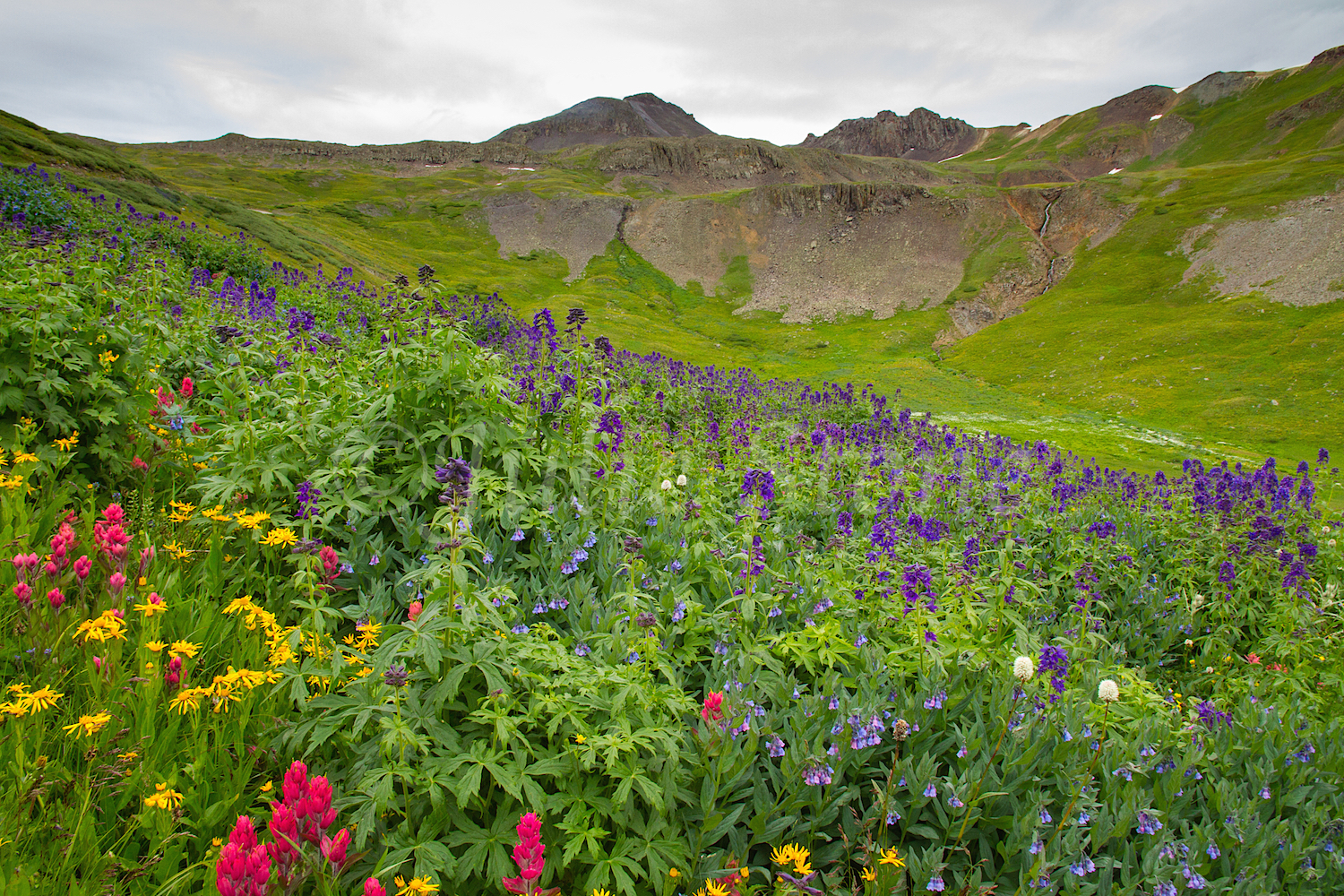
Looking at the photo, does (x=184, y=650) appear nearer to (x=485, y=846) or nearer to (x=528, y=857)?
(x=485, y=846)

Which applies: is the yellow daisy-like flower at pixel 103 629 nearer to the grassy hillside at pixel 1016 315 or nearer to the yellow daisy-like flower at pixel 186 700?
the yellow daisy-like flower at pixel 186 700

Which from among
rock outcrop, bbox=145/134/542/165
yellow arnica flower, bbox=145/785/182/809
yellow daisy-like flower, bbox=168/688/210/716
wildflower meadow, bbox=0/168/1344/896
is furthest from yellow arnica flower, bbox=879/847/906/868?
rock outcrop, bbox=145/134/542/165

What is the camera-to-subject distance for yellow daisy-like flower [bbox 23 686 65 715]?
2432 millimetres

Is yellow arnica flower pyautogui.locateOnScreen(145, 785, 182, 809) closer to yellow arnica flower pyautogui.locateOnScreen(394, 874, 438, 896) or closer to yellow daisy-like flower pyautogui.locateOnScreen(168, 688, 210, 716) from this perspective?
yellow daisy-like flower pyautogui.locateOnScreen(168, 688, 210, 716)

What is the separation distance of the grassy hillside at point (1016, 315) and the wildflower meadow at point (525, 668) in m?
20.2

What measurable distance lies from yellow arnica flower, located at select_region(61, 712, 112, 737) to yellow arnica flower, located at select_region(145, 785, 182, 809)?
37 cm

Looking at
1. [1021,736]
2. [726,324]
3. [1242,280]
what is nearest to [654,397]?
[1021,736]

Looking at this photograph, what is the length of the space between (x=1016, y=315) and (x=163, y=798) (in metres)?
73.9

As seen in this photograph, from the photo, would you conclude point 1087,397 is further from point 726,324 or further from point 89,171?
point 89,171

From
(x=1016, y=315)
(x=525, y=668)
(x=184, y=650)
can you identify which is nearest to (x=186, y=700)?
(x=184, y=650)

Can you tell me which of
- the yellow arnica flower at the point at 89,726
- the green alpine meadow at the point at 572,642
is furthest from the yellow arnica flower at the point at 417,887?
the yellow arnica flower at the point at 89,726

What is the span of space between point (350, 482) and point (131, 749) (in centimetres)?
228

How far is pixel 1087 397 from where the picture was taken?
118 ft

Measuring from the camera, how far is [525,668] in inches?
117
